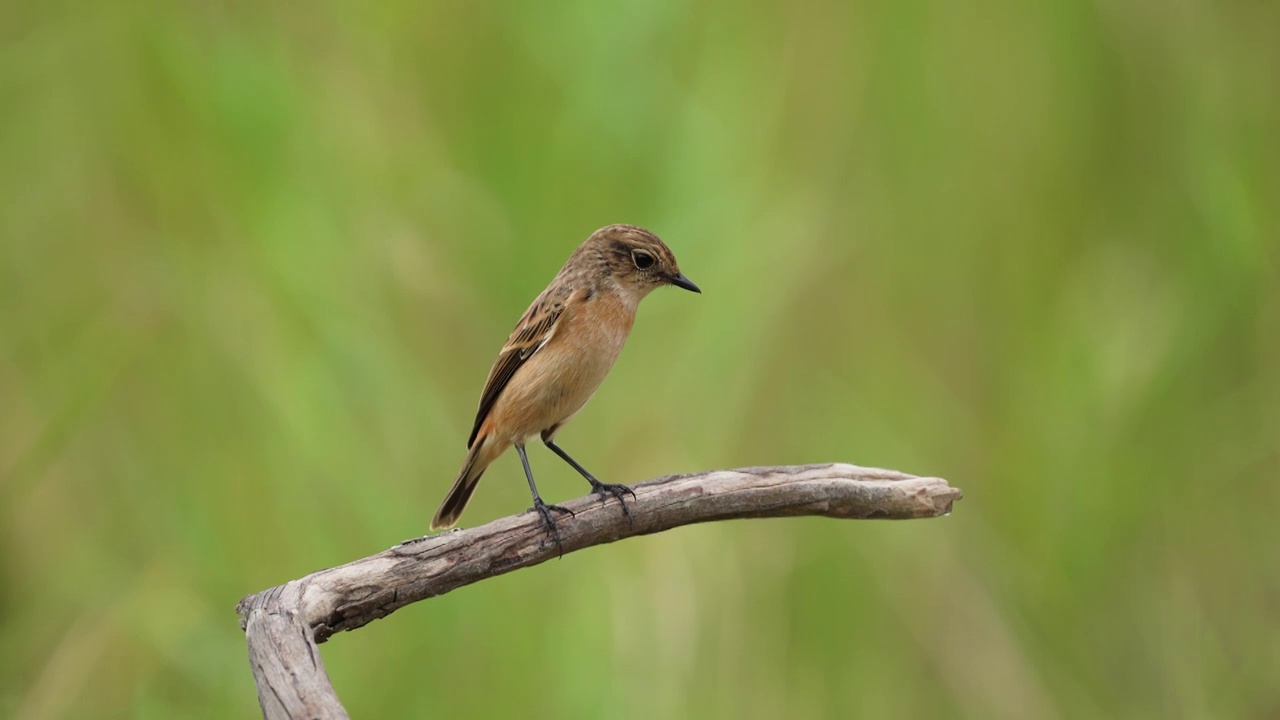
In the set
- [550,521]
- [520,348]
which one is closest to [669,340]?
[520,348]

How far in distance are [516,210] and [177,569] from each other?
1.65 meters

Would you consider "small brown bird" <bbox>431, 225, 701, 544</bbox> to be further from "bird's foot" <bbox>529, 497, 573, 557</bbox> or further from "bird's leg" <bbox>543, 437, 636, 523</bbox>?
"bird's foot" <bbox>529, 497, 573, 557</bbox>

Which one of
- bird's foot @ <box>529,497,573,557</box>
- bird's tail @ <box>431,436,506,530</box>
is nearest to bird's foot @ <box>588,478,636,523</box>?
bird's foot @ <box>529,497,573,557</box>

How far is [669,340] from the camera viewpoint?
403cm

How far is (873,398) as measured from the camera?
4.40 m

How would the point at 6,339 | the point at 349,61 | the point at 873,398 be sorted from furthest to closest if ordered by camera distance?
the point at 873,398, the point at 349,61, the point at 6,339

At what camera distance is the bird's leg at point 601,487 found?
9.32 ft

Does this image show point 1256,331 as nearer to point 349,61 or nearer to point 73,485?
point 349,61

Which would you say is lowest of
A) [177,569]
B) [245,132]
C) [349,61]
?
[177,569]

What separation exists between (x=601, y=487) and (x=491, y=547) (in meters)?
0.69

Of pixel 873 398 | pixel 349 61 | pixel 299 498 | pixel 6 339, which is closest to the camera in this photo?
pixel 299 498

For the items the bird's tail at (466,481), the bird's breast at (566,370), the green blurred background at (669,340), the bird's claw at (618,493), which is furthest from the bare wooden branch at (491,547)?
the green blurred background at (669,340)

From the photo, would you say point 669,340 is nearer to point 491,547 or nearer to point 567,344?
point 567,344

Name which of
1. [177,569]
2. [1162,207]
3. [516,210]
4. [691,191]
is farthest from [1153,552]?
[177,569]
